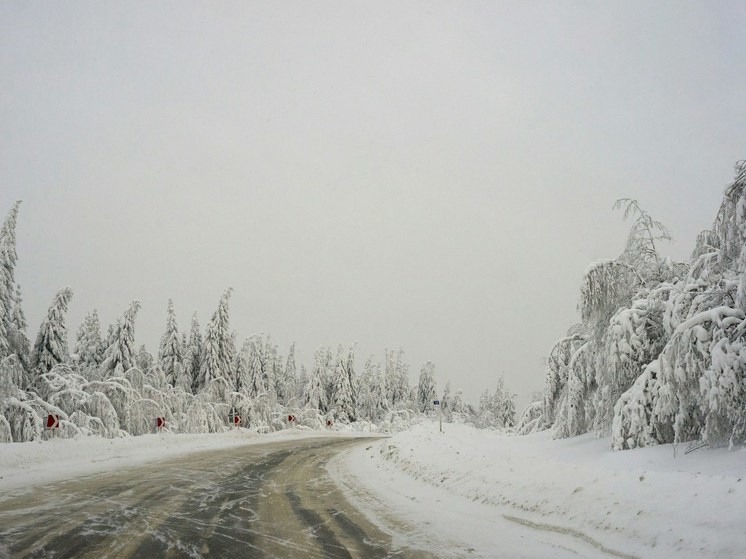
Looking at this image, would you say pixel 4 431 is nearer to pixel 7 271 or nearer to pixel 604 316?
pixel 7 271

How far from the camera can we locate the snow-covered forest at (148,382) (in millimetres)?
19781

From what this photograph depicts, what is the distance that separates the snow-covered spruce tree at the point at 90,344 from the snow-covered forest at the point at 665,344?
4397 cm

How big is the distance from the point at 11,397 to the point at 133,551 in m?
16.6

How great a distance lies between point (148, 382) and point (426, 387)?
223 ft

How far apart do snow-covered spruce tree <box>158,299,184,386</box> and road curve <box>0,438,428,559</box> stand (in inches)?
1363

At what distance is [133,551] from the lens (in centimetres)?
559

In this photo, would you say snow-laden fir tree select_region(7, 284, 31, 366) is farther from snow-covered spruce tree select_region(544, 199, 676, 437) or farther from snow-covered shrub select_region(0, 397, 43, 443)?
snow-covered spruce tree select_region(544, 199, 676, 437)

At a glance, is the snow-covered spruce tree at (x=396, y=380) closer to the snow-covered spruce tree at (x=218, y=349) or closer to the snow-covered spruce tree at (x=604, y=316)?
the snow-covered spruce tree at (x=218, y=349)

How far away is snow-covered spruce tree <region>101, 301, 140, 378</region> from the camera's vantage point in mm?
31109

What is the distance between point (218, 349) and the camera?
41812 millimetres

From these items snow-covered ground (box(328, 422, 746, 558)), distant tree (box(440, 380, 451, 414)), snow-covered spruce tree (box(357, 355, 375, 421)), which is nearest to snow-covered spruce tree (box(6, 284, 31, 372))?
snow-covered ground (box(328, 422, 746, 558))

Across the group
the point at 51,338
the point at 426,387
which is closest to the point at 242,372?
the point at 51,338

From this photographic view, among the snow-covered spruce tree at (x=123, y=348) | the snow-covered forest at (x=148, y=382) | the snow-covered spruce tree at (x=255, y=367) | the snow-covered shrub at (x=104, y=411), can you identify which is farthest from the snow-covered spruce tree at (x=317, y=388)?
the snow-covered shrub at (x=104, y=411)

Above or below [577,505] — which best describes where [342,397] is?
below
